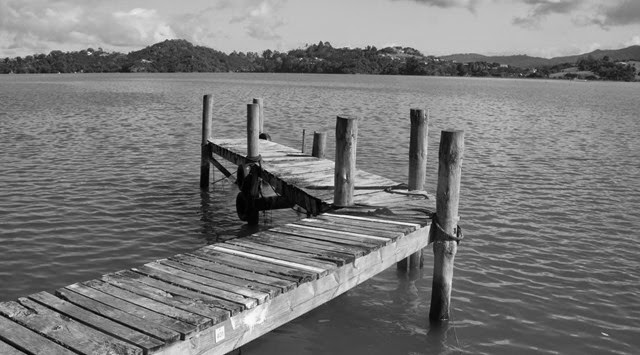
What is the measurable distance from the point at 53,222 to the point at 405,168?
444 inches

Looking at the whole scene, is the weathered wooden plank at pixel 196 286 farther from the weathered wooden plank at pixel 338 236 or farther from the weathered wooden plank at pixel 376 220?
the weathered wooden plank at pixel 376 220

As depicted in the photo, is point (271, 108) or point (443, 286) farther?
point (271, 108)

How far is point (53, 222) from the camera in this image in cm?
1281

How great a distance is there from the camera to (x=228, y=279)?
6.01 metres

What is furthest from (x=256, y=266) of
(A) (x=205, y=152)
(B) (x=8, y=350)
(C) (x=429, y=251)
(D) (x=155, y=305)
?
(A) (x=205, y=152)

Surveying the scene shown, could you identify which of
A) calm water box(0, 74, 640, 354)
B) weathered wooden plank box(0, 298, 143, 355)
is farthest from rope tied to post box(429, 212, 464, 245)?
weathered wooden plank box(0, 298, 143, 355)

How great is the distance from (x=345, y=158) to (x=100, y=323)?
15.7ft

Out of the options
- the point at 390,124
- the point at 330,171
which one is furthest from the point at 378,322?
the point at 390,124

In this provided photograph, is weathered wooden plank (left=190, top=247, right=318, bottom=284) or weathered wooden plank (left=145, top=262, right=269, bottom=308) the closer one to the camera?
weathered wooden plank (left=145, top=262, right=269, bottom=308)

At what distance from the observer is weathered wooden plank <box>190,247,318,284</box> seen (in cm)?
609

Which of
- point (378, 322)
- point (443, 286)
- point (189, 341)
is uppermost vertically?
point (189, 341)

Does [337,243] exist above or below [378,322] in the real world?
Result: above

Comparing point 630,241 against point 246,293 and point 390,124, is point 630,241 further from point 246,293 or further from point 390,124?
point 390,124

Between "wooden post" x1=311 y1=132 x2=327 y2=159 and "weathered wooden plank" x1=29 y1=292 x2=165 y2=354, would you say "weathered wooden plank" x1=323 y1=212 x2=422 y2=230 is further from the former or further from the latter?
"wooden post" x1=311 y1=132 x2=327 y2=159
